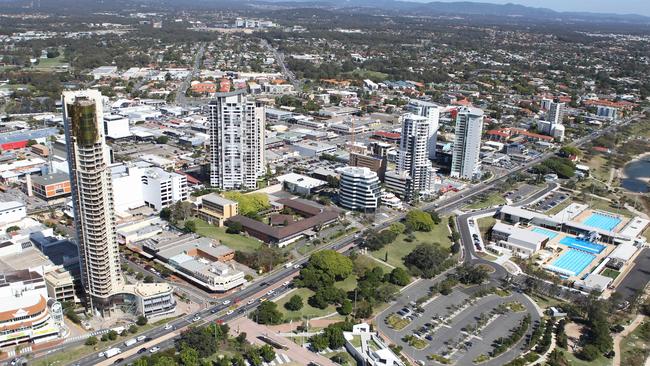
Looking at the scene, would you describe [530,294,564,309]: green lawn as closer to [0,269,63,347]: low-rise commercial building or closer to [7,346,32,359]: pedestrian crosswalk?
[0,269,63,347]: low-rise commercial building

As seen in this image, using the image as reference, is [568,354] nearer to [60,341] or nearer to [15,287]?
[60,341]

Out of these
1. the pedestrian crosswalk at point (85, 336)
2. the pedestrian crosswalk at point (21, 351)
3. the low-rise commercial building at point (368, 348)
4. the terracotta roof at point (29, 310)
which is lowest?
the pedestrian crosswalk at point (21, 351)

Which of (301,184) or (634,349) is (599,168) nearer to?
(301,184)

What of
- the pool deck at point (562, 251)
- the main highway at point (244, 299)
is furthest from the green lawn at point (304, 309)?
the pool deck at point (562, 251)

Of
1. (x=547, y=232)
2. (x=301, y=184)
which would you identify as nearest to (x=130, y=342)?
(x=301, y=184)

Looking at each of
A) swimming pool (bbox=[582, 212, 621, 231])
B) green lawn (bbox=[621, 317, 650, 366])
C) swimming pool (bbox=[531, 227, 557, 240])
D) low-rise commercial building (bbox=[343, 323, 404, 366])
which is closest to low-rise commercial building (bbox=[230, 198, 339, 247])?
low-rise commercial building (bbox=[343, 323, 404, 366])

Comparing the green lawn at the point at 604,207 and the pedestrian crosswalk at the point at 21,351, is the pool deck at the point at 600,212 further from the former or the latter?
the pedestrian crosswalk at the point at 21,351
